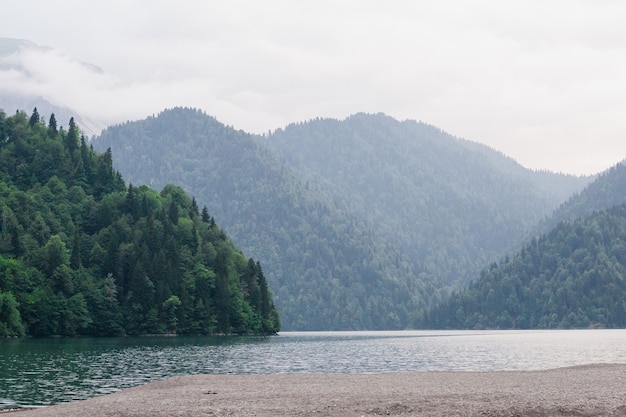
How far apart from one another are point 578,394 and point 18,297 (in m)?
157

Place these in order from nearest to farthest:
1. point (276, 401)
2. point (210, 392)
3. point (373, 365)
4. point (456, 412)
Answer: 1. point (456, 412)
2. point (276, 401)
3. point (210, 392)
4. point (373, 365)

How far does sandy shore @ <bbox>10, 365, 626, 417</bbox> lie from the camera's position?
46.5 m

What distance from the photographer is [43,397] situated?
6481cm

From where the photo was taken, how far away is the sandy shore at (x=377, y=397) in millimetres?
46469

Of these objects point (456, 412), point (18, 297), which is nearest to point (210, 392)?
point (456, 412)

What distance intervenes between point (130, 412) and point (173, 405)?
3.67 meters

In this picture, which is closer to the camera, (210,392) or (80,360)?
(210,392)

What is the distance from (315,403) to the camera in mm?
50781

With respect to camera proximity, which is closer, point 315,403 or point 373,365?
point 315,403

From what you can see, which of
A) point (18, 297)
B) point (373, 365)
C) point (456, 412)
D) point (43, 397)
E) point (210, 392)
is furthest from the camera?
point (18, 297)

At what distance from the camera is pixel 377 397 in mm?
52781

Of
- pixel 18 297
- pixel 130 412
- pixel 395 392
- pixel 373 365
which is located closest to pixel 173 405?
pixel 130 412

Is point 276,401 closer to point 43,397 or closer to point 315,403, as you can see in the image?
point 315,403

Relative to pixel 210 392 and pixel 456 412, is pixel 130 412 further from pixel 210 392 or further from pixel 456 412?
pixel 456 412
